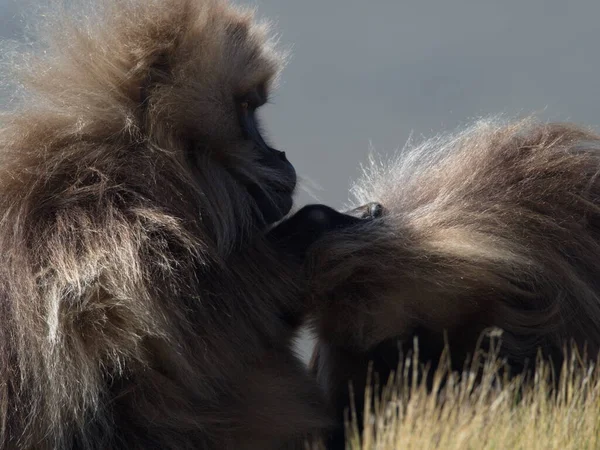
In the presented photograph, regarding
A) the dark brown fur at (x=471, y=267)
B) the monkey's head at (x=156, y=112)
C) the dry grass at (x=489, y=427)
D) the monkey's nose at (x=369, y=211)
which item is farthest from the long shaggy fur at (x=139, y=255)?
the dry grass at (x=489, y=427)

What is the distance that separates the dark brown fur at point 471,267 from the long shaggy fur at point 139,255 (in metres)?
0.21

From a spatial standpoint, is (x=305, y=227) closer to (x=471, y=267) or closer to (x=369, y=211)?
(x=369, y=211)

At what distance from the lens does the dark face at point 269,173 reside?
333cm

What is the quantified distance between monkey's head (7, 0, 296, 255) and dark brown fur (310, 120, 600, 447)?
346 mm

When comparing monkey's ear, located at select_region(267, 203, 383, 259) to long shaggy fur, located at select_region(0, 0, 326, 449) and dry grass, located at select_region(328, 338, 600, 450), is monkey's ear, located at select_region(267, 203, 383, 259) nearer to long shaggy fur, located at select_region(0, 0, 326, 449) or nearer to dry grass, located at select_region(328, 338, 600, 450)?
long shaggy fur, located at select_region(0, 0, 326, 449)

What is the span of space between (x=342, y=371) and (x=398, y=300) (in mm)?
360

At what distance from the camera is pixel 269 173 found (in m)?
3.39

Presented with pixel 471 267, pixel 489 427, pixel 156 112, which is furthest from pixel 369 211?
pixel 489 427

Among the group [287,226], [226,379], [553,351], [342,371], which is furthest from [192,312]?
[553,351]

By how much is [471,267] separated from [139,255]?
1007 mm

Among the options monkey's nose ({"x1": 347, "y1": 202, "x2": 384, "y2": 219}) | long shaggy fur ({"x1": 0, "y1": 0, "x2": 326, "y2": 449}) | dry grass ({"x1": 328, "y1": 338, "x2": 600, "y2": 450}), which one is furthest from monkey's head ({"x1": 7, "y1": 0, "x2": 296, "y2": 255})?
dry grass ({"x1": 328, "y1": 338, "x2": 600, "y2": 450})

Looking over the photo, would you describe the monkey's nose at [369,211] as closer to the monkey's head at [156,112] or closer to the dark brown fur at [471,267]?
the dark brown fur at [471,267]

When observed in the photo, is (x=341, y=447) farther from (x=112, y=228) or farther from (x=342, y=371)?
(x=112, y=228)

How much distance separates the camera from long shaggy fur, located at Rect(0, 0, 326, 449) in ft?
9.34
